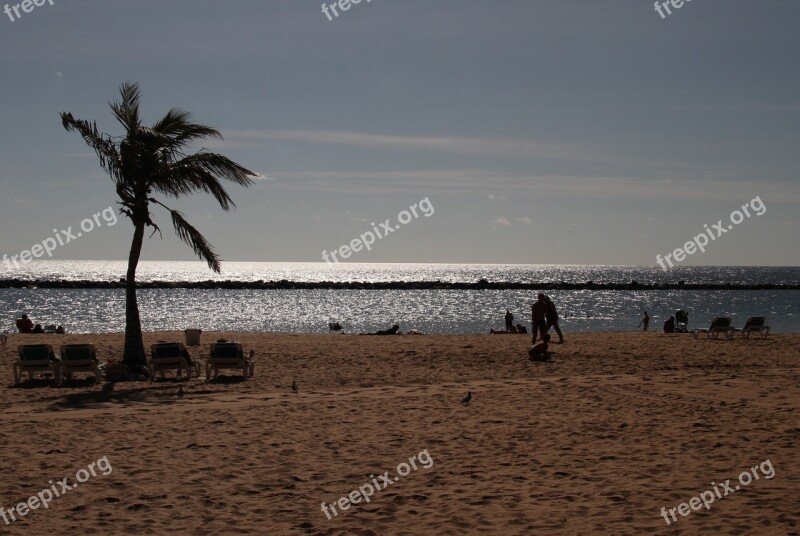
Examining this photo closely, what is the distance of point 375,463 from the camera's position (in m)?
8.25

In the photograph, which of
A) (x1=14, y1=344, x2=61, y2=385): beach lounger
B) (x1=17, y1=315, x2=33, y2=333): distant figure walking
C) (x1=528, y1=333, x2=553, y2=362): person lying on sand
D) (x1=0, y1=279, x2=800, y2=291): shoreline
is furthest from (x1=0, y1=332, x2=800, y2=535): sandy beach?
(x1=0, y1=279, x2=800, y2=291): shoreline

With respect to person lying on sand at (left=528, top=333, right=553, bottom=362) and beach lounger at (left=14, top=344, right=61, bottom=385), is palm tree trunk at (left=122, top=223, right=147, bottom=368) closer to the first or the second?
beach lounger at (left=14, top=344, right=61, bottom=385)

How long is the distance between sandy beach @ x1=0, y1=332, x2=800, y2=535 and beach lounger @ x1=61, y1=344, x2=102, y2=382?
329 mm

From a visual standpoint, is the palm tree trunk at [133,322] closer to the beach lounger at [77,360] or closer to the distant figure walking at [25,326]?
the beach lounger at [77,360]

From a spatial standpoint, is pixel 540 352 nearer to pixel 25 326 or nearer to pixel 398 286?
pixel 25 326

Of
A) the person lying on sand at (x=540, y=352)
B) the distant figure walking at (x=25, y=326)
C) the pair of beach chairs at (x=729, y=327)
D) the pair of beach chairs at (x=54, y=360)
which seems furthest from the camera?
the distant figure walking at (x=25, y=326)

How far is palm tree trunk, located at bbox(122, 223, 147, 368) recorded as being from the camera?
16016 millimetres

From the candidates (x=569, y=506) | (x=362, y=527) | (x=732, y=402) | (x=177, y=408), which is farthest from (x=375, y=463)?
(x=732, y=402)

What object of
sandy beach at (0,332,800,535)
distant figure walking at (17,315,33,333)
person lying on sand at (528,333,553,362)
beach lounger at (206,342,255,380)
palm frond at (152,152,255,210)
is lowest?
sandy beach at (0,332,800,535)

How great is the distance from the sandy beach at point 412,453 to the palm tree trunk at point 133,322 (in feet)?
4.18

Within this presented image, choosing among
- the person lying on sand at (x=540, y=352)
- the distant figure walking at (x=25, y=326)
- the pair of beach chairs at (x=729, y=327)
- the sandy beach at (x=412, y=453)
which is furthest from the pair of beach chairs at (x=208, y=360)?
the distant figure walking at (x=25, y=326)

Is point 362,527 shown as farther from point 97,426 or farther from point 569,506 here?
point 97,426

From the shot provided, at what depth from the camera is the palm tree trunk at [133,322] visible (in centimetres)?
1602

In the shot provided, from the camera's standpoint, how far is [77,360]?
1452cm
